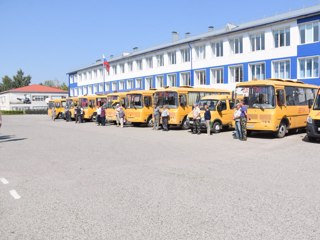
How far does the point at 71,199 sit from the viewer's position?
6176mm

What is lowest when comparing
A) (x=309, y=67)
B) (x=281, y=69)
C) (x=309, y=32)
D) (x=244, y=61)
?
(x=309, y=67)

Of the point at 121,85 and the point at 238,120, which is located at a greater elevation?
the point at 121,85

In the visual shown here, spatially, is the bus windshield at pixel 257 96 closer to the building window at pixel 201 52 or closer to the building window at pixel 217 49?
the building window at pixel 217 49

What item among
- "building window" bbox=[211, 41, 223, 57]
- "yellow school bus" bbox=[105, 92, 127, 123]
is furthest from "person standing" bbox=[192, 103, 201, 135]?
"building window" bbox=[211, 41, 223, 57]

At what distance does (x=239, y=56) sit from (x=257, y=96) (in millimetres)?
22533

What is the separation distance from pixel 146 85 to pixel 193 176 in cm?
4594

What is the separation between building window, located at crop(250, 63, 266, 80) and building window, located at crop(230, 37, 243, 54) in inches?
103

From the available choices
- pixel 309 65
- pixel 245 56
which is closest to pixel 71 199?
pixel 309 65

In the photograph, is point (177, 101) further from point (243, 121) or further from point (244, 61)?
point (244, 61)

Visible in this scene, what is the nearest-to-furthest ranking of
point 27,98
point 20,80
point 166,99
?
point 166,99
point 27,98
point 20,80

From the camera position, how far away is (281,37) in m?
34.2

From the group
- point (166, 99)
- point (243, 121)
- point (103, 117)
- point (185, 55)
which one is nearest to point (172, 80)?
point (185, 55)

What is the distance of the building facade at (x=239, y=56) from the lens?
32.2 m

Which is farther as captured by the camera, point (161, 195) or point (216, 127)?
point (216, 127)
